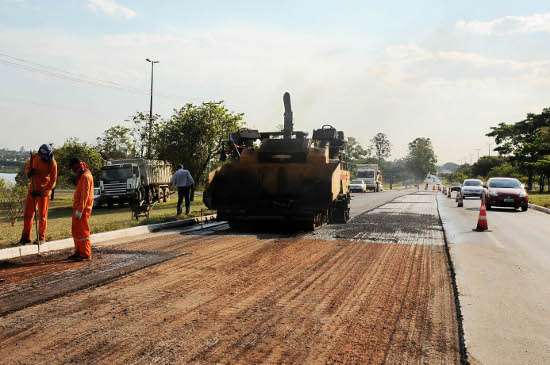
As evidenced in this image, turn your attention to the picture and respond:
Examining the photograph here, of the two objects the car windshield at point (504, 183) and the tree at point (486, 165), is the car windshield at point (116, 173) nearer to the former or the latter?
the car windshield at point (504, 183)

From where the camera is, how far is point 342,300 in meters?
5.85

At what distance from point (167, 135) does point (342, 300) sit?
88.5 feet

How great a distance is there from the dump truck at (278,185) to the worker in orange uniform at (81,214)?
4.93 m

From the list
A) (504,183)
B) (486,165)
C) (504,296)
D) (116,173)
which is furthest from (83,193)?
(486,165)

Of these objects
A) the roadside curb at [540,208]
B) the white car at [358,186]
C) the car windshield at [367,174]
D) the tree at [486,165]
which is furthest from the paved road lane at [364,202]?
the tree at [486,165]

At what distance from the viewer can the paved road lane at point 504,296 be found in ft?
14.4

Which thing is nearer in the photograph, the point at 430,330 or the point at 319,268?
the point at 430,330

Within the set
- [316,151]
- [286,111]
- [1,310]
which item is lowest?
[1,310]

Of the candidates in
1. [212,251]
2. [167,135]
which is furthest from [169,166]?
[212,251]

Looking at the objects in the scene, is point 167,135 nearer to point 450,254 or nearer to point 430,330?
point 450,254

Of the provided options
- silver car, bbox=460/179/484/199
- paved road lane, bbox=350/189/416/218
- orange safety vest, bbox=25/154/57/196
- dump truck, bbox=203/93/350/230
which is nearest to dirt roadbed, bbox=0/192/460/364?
orange safety vest, bbox=25/154/57/196

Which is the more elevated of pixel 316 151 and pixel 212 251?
pixel 316 151

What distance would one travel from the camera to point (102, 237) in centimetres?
1097

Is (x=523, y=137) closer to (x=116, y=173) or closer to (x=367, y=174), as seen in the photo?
(x=367, y=174)
